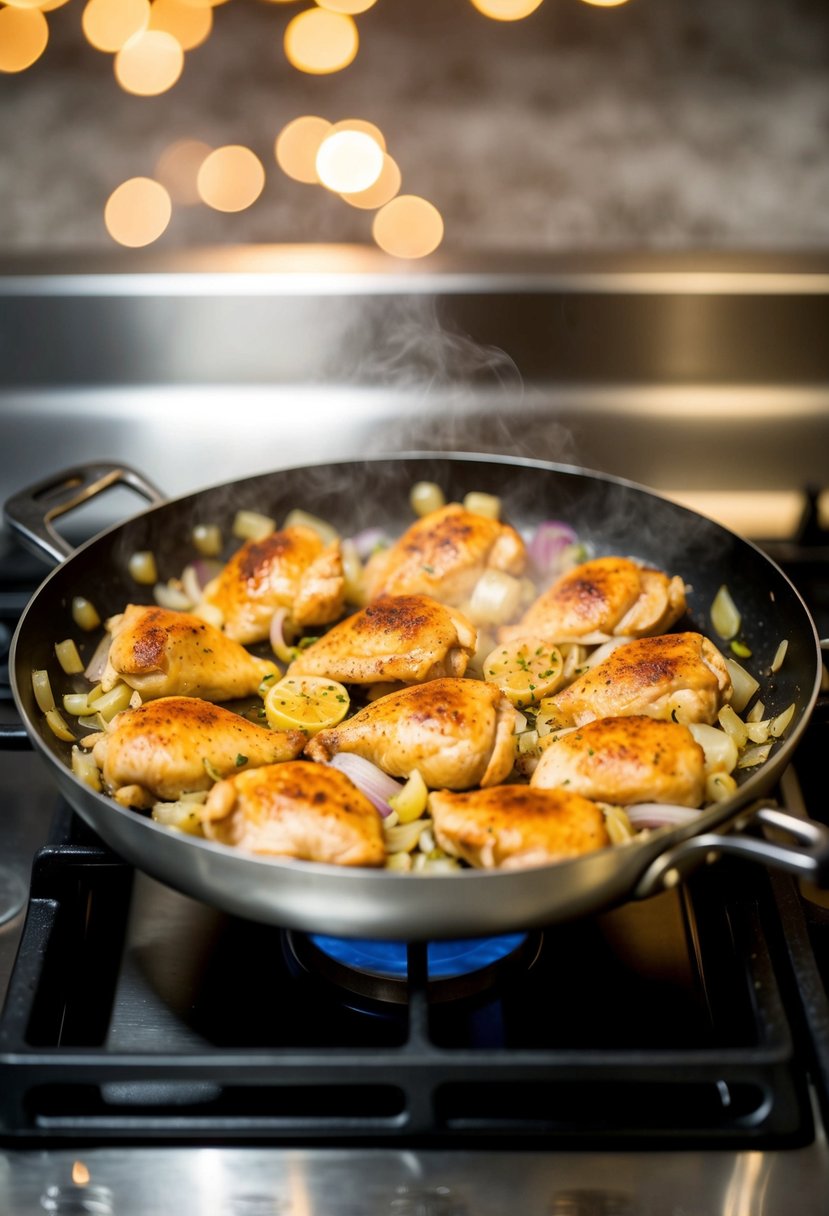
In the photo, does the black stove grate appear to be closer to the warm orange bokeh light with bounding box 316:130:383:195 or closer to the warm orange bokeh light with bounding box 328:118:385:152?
the warm orange bokeh light with bounding box 316:130:383:195

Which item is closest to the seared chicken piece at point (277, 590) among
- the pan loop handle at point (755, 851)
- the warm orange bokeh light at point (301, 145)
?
the pan loop handle at point (755, 851)

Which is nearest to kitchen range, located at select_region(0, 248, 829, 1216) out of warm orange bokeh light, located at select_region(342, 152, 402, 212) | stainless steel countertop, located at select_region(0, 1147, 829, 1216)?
stainless steel countertop, located at select_region(0, 1147, 829, 1216)

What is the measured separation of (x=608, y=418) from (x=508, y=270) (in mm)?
402

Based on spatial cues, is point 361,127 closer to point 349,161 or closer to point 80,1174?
point 349,161

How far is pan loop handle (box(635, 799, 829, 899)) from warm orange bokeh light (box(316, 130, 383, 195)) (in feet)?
11.5

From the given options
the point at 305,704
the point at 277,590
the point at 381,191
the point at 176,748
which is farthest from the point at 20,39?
the point at 176,748

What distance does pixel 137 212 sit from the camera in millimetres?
4246

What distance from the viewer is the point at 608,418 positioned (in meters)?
2.53

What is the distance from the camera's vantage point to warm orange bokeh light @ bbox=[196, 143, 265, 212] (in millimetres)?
4332

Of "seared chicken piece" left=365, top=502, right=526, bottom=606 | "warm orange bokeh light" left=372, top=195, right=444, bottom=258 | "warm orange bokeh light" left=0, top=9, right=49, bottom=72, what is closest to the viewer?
"seared chicken piece" left=365, top=502, right=526, bottom=606

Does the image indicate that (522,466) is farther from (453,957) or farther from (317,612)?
(453,957)

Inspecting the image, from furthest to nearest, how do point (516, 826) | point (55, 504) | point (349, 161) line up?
1. point (349, 161)
2. point (55, 504)
3. point (516, 826)

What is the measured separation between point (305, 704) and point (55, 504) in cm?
68

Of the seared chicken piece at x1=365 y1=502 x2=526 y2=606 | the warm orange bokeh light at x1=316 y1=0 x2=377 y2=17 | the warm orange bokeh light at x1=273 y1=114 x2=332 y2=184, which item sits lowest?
the seared chicken piece at x1=365 y1=502 x2=526 y2=606
